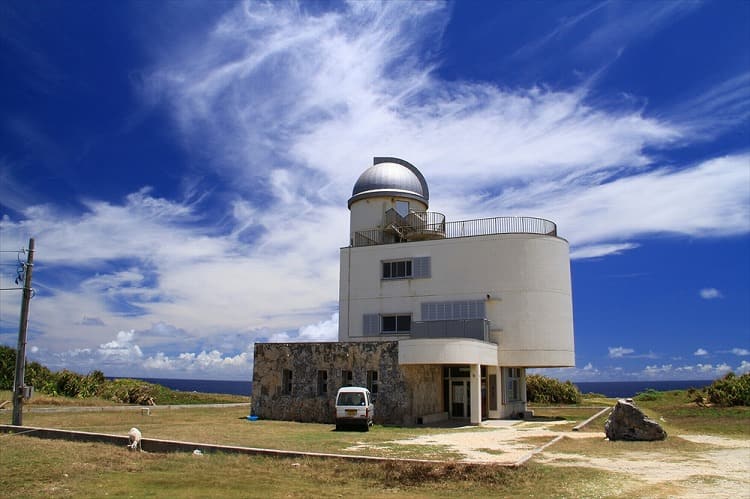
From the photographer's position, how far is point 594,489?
1246 centimetres

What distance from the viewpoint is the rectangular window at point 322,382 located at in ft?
101

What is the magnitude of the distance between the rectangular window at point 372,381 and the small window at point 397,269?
24.3 ft

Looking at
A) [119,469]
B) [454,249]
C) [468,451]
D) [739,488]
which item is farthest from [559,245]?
[119,469]

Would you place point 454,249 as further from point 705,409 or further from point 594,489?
point 594,489

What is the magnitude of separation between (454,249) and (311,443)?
1735 centimetres

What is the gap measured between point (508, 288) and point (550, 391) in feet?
51.6

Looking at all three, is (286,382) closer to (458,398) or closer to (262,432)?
(262,432)

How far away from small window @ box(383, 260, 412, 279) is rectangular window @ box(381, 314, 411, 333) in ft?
7.35

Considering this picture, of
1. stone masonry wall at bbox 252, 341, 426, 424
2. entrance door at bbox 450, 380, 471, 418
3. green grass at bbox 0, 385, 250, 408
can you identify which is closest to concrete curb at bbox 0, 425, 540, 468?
stone masonry wall at bbox 252, 341, 426, 424

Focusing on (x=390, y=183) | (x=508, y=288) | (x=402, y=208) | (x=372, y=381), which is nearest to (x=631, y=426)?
(x=372, y=381)

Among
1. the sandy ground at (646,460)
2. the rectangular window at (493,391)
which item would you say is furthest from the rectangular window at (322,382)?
the rectangular window at (493,391)

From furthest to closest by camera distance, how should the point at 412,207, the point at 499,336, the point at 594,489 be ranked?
the point at 412,207
the point at 499,336
the point at 594,489

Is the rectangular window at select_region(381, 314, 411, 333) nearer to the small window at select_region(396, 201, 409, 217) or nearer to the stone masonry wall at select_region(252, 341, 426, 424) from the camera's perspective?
the stone masonry wall at select_region(252, 341, 426, 424)

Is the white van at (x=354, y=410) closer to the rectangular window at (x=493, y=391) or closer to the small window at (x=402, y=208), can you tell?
the rectangular window at (x=493, y=391)
